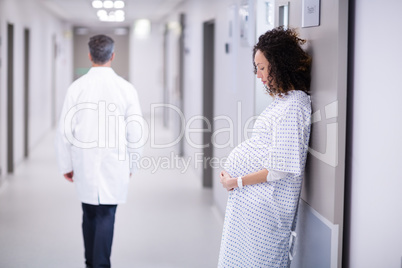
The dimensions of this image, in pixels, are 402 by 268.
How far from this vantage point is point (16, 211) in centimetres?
561

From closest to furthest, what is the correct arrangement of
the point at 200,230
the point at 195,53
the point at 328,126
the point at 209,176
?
the point at 328,126 → the point at 200,230 → the point at 209,176 → the point at 195,53

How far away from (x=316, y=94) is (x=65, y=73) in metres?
14.6

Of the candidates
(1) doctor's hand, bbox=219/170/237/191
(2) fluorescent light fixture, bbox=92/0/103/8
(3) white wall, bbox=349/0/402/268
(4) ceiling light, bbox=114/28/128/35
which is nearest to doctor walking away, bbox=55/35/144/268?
(1) doctor's hand, bbox=219/170/237/191

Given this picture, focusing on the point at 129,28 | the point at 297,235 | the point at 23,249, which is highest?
the point at 129,28

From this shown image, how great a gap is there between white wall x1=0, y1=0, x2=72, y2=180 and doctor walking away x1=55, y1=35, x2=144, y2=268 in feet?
12.5

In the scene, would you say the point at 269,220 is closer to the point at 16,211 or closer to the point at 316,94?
the point at 316,94

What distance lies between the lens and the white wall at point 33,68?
285 inches

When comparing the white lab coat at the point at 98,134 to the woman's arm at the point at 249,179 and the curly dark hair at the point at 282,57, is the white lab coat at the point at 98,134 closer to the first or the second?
the woman's arm at the point at 249,179

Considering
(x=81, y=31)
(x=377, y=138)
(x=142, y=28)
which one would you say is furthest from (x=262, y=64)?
(x=81, y=31)

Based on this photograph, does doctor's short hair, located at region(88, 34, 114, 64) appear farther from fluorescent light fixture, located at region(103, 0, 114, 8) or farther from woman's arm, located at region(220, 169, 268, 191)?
fluorescent light fixture, located at region(103, 0, 114, 8)

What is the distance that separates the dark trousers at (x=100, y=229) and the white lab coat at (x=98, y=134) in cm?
11

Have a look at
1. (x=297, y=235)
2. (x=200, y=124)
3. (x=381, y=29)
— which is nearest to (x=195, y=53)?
(x=200, y=124)

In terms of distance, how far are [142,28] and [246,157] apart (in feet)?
47.4

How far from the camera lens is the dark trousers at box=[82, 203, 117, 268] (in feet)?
12.1
